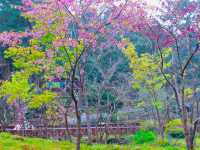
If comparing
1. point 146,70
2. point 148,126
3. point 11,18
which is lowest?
point 148,126

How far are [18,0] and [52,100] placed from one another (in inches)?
555

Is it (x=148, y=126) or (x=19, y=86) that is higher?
(x=19, y=86)

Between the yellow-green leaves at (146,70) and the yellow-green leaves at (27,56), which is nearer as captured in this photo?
the yellow-green leaves at (27,56)

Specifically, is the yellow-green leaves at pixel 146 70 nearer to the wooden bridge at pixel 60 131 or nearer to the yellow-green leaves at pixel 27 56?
the wooden bridge at pixel 60 131

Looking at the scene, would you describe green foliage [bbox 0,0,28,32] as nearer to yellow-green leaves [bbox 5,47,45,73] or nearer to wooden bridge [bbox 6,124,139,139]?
wooden bridge [bbox 6,124,139,139]

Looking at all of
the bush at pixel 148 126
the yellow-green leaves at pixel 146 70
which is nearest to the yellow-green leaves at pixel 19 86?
the yellow-green leaves at pixel 146 70

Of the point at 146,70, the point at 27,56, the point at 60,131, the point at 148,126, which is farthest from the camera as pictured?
the point at 148,126

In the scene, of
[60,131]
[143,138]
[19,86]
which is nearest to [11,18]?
[60,131]

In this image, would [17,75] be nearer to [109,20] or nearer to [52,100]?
[52,100]

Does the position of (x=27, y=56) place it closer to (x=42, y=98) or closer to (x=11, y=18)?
(x=42, y=98)

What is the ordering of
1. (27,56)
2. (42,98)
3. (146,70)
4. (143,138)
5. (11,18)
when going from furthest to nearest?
1. (11,18)
2. (146,70)
3. (143,138)
4. (42,98)
5. (27,56)

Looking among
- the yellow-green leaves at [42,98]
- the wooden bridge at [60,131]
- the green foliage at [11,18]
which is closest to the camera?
the yellow-green leaves at [42,98]

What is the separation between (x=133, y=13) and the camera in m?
12.1

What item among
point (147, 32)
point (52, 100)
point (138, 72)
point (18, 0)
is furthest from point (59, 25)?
point (18, 0)
